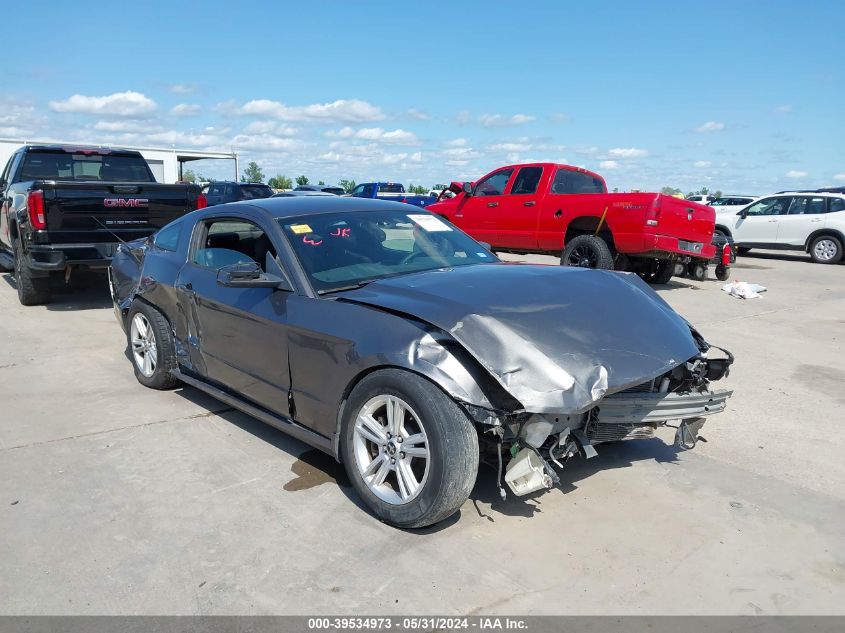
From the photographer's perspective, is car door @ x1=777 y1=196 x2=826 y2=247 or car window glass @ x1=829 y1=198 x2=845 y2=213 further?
car door @ x1=777 y1=196 x2=826 y2=247

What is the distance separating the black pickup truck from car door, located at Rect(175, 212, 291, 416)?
4.16 m

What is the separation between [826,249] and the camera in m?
16.5

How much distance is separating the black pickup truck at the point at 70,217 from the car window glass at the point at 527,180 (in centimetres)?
551

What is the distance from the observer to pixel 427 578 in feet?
9.25

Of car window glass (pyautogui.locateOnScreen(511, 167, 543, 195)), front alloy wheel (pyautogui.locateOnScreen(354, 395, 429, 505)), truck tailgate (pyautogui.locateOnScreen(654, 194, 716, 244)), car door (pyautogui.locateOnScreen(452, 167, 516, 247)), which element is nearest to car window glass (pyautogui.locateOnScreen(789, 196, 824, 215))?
truck tailgate (pyautogui.locateOnScreen(654, 194, 716, 244))

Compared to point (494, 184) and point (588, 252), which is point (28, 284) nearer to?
point (494, 184)

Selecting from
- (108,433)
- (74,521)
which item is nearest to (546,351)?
(74,521)

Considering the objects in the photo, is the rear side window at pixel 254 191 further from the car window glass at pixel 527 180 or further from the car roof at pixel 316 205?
the car roof at pixel 316 205

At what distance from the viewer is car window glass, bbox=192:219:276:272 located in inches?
175

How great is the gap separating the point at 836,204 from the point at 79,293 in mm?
17017

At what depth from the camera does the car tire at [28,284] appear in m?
8.56

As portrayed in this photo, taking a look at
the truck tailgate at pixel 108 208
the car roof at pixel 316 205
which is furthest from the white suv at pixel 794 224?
the car roof at pixel 316 205

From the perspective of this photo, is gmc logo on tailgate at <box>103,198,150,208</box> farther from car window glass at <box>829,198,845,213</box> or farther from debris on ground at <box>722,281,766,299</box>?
car window glass at <box>829,198,845,213</box>

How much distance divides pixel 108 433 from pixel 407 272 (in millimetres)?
2295
